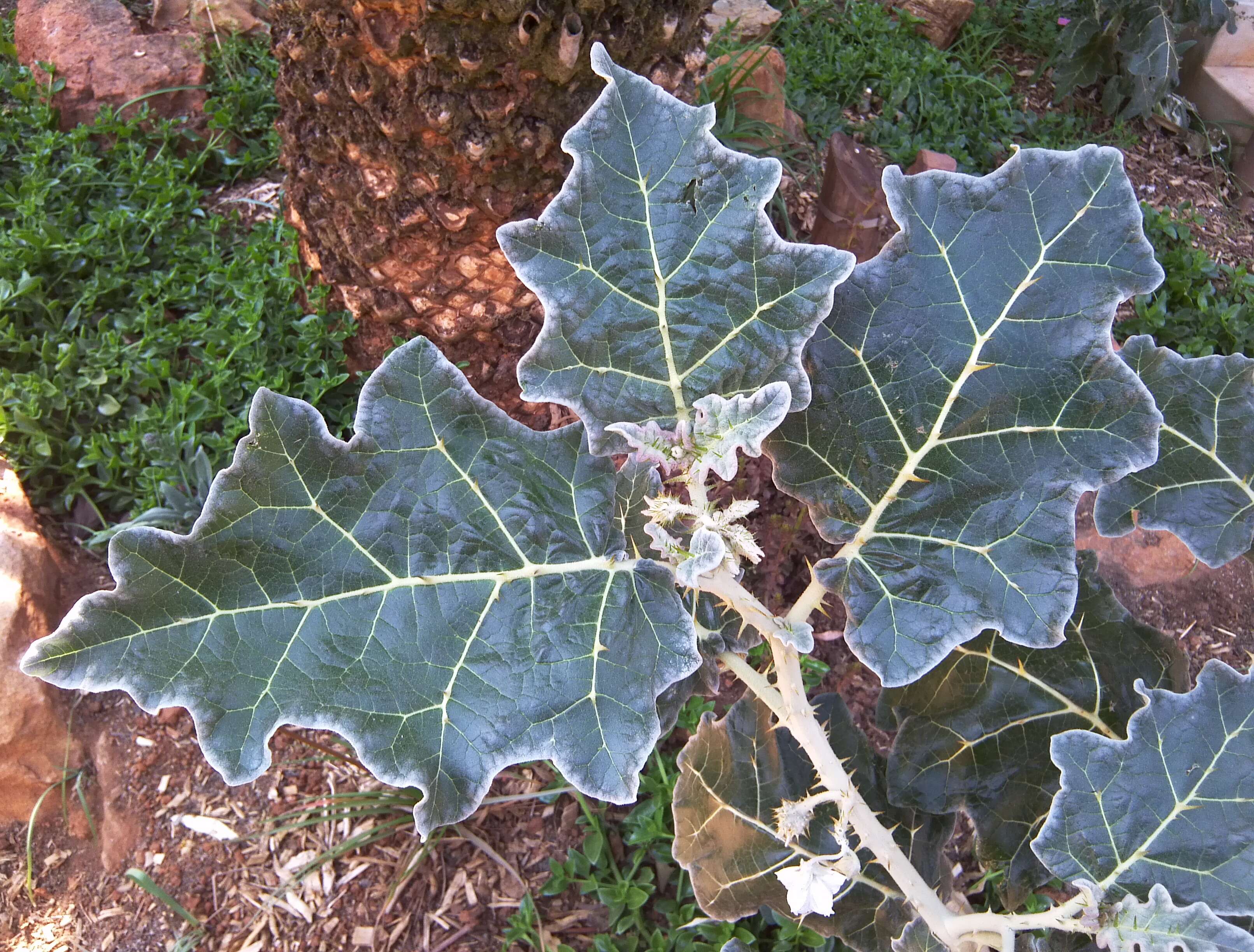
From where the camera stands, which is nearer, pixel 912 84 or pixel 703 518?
pixel 703 518

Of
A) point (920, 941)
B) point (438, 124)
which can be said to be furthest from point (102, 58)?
point (920, 941)

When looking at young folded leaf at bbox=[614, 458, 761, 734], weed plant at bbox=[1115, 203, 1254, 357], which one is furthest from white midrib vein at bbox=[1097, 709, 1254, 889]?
weed plant at bbox=[1115, 203, 1254, 357]

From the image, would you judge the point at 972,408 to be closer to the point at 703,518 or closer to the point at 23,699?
the point at 703,518

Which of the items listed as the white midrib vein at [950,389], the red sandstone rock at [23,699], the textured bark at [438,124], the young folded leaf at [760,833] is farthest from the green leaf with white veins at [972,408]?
the red sandstone rock at [23,699]

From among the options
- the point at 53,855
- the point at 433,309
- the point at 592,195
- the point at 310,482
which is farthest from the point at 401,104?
the point at 53,855

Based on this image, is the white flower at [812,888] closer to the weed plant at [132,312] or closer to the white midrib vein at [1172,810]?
the white midrib vein at [1172,810]

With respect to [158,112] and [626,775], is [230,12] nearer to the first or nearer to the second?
[158,112]

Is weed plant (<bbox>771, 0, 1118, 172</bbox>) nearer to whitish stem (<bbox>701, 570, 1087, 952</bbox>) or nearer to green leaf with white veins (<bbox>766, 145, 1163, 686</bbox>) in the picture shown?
green leaf with white veins (<bbox>766, 145, 1163, 686</bbox>)

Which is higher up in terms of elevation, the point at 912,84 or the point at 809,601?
the point at 809,601
